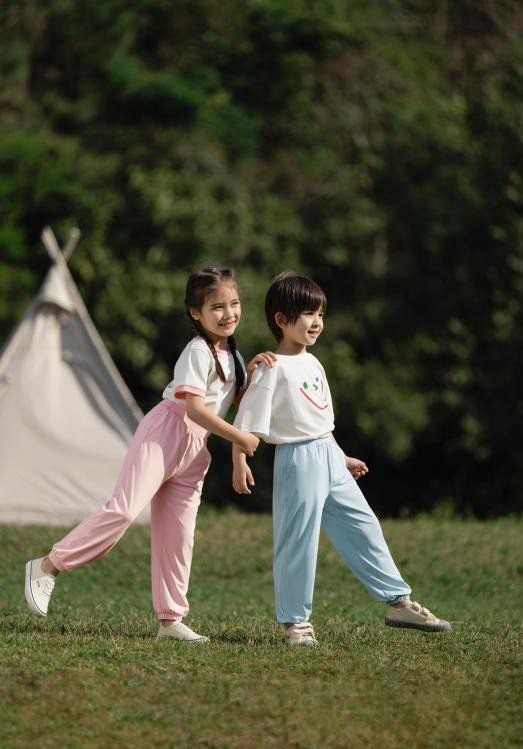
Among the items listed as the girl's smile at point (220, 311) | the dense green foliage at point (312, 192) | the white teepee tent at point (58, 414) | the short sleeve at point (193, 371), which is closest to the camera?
the short sleeve at point (193, 371)

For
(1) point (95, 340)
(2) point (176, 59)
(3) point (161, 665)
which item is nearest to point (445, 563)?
(1) point (95, 340)

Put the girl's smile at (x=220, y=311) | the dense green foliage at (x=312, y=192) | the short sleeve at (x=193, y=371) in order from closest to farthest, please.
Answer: the short sleeve at (x=193, y=371) < the girl's smile at (x=220, y=311) < the dense green foliage at (x=312, y=192)

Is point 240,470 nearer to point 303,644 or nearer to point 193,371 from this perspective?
point 193,371

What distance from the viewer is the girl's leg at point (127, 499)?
5.42m

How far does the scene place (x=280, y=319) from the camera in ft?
18.3

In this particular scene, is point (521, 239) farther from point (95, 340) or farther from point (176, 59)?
point (95, 340)

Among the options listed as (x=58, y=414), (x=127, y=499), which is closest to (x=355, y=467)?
(x=127, y=499)

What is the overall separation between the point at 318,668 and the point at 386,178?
15224mm

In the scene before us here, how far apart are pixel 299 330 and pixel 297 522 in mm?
833

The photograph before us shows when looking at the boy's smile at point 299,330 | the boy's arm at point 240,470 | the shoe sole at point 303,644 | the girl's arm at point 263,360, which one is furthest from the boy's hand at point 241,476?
the shoe sole at point 303,644

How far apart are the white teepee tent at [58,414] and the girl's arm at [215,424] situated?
5778 millimetres

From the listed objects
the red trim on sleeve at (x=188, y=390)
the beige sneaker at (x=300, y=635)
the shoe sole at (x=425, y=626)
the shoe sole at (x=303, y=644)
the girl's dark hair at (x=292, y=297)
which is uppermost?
the girl's dark hair at (x=292, y=297)

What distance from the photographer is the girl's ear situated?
18.2 feet

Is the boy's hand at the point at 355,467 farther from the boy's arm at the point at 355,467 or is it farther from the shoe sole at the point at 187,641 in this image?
the shoe sole at the point at 187,641
